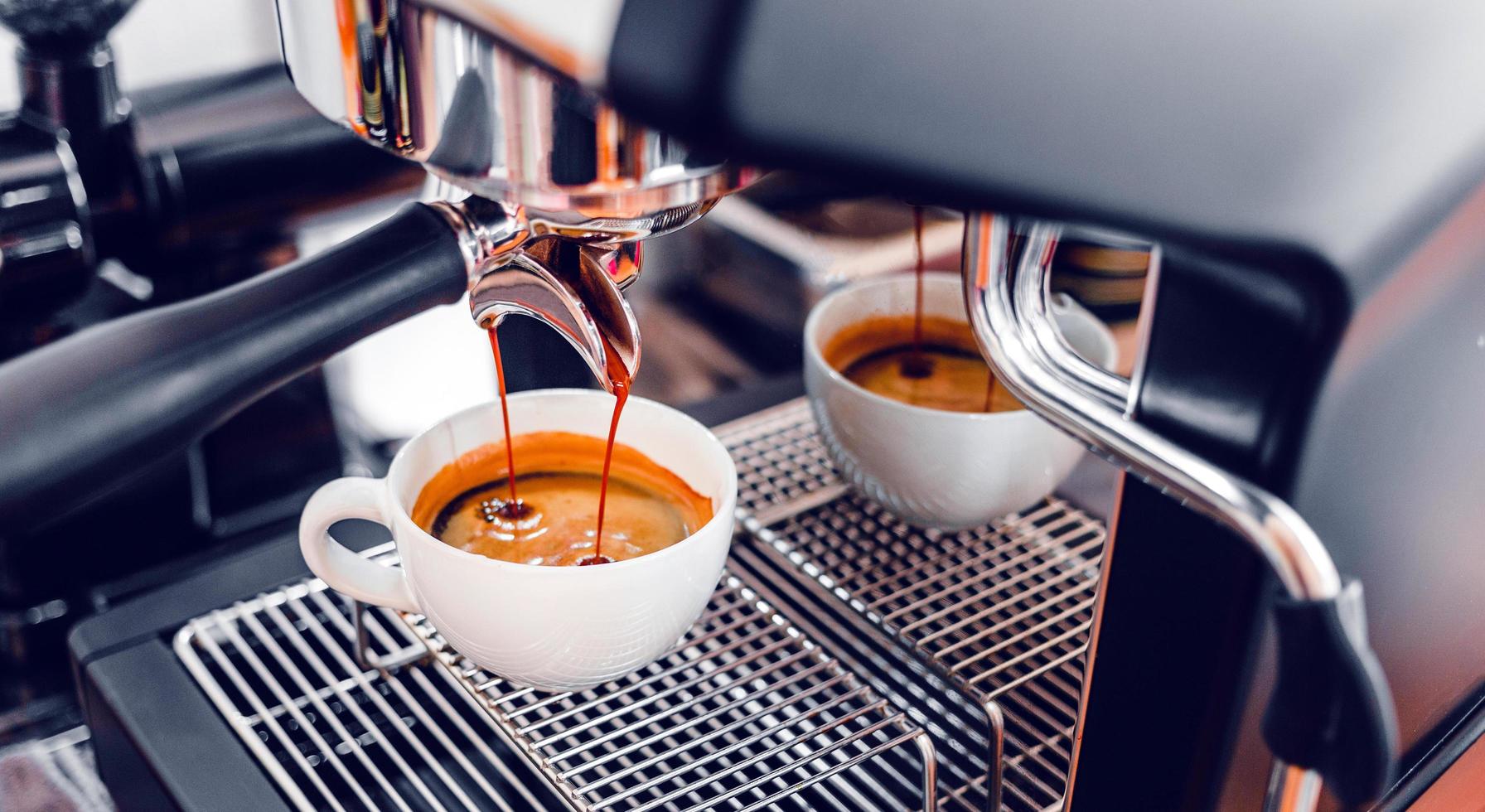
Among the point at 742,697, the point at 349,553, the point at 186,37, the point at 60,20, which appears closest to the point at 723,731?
the point at 742,697

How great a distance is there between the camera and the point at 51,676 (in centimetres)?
55

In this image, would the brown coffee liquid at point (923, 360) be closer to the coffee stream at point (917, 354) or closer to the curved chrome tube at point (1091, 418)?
the coffee stream at point (917, 354)

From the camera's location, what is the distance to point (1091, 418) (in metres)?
0.26

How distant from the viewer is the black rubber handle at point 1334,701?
217 millimetres

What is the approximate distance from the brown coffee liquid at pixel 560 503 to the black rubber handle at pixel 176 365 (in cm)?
8

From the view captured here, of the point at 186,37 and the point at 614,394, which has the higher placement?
the point at 614,394

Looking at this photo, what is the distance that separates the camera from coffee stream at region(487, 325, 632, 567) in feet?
1.07

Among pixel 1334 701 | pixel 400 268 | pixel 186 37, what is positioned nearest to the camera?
pixel 1334 701

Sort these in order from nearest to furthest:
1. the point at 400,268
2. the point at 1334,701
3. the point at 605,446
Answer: the point at 1334,701
the point at 400,268
the point at 605,446

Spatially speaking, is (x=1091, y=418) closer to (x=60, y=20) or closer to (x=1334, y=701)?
(x=1334, y=701)

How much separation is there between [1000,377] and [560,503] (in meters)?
0.17

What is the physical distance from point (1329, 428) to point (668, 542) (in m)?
0.21

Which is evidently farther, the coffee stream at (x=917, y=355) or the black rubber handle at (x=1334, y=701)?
the coffee stream at (x=917, y=355)

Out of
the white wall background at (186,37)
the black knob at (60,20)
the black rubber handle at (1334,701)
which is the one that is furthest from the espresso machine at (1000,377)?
the white wall background at (186,37)
